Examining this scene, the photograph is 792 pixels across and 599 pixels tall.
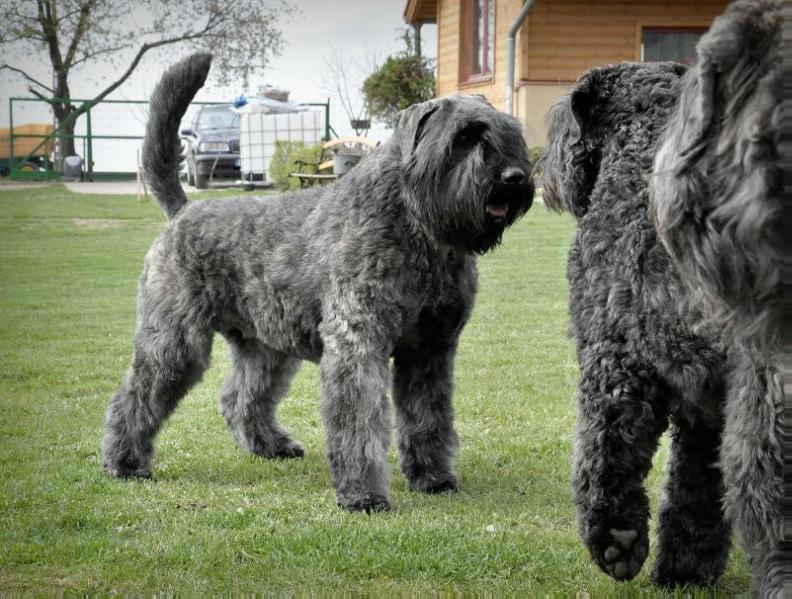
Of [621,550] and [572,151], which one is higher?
[572,151]

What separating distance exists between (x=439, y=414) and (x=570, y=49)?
11.2 meters

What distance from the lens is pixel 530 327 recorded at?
8523mm

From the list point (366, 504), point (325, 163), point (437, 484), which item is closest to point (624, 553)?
point (366, 504)

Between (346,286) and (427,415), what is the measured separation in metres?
0.77

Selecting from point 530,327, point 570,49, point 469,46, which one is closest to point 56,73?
point 469,46

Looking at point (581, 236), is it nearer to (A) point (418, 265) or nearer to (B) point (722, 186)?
(B) point (722, 186)

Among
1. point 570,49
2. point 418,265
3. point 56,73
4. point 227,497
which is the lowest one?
point 227,497

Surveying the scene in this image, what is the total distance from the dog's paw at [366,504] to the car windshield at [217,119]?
1139 cm

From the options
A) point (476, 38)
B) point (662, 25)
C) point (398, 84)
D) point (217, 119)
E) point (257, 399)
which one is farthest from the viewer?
point (217, 119)

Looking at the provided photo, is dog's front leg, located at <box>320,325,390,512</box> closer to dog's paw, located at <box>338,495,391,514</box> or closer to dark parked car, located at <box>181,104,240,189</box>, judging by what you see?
dog's paw, located at <box>338,495,391,514</box>

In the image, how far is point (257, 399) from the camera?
18.1 ft

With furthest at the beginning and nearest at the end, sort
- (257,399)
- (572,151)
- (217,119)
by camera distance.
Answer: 1. (217,119)
2. (257,399)
3. (572,151)

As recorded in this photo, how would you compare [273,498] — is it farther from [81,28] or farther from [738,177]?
[738,177]

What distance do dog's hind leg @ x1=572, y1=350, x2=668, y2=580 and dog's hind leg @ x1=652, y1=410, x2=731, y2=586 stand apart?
291 millimetres
